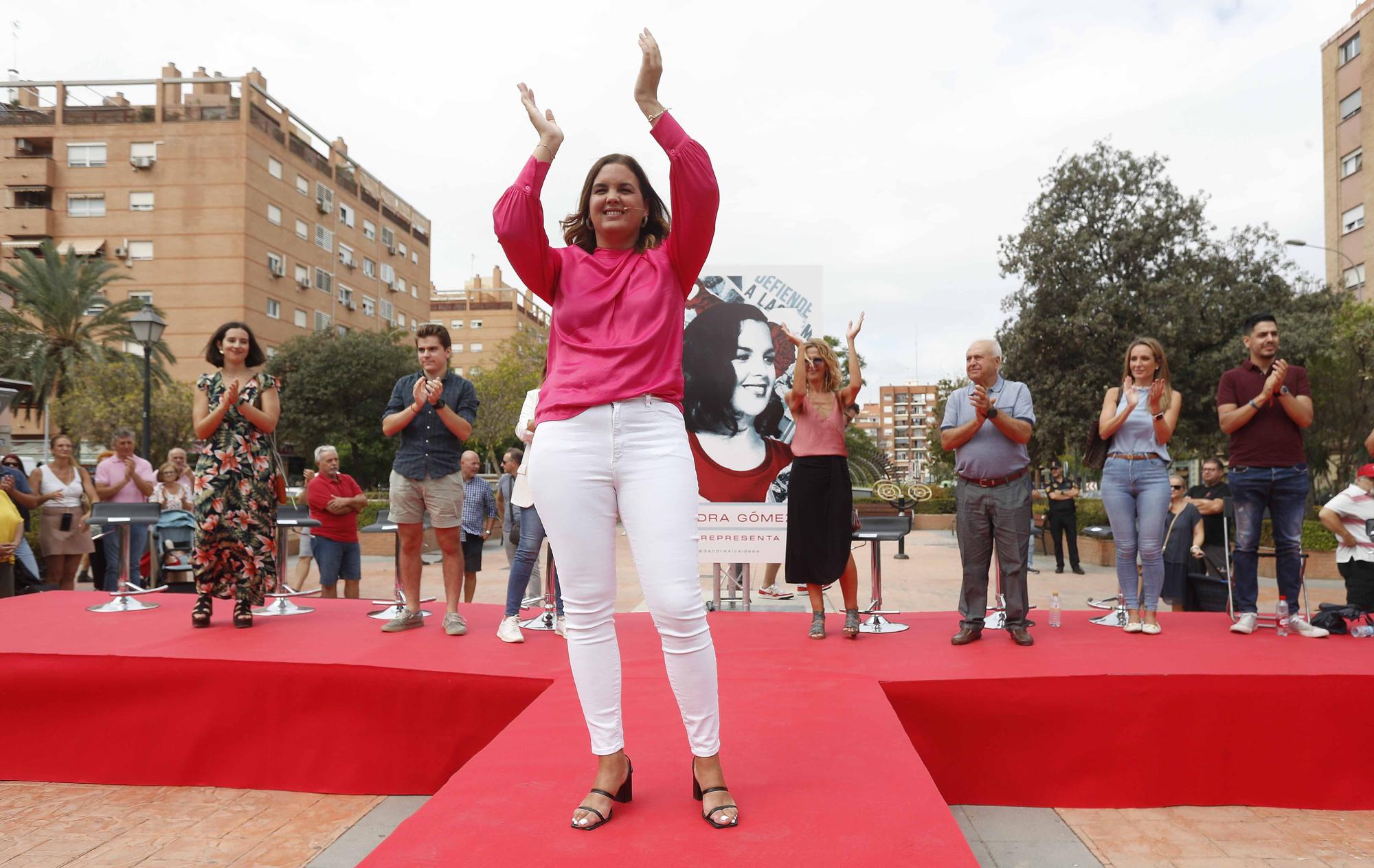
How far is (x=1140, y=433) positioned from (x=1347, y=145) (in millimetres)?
40034

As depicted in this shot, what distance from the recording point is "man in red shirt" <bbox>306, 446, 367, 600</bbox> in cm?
767

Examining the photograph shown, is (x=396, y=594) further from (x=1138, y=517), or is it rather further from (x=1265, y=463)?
(x=1265, y=463)

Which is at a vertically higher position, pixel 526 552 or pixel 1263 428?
pixel 1263 428

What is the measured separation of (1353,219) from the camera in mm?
35062

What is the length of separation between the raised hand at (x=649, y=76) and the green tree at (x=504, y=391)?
108ft

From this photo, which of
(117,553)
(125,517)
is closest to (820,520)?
(125,517)

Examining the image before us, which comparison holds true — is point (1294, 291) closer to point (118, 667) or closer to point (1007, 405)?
point (1007, 405)

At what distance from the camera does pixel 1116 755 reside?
3.73 metres

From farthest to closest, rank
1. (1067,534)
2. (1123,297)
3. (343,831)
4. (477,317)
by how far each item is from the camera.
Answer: (477,317), (1123,297), (1067,534), (343,831)

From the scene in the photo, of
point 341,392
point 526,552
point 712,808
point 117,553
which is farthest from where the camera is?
point 341,392

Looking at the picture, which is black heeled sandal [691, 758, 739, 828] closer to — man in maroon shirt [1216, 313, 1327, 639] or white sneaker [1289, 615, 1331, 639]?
man in maroon shirt [1216, 313, 1327, 639]

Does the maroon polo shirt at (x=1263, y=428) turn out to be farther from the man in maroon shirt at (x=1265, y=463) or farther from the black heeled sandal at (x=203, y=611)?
the black heeled sandal at (x=203, y=611)

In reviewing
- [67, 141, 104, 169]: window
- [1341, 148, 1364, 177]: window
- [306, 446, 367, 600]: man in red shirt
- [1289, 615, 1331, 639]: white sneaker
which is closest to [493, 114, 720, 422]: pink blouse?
[1289, 615, 1331, 639]: white sneaker

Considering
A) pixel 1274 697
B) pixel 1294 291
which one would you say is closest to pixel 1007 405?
pixel 1274 697
